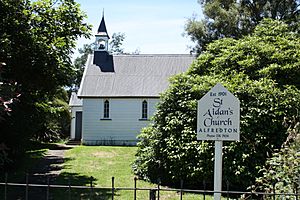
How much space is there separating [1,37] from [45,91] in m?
3.40

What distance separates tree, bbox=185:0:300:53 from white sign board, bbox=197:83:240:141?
56.6 ft

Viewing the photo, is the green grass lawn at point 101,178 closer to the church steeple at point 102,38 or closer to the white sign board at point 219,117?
the white sign board at point 219,117

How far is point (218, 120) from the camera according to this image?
19.9 feet

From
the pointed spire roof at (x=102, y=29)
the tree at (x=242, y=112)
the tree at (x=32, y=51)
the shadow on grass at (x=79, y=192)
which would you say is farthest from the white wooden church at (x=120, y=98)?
the shadow on grass at (x=79, y=192)

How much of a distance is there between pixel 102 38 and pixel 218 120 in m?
25.5

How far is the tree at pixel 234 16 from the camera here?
891 inches

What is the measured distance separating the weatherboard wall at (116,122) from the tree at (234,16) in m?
6.10

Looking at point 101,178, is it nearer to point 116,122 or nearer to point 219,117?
point 219,117

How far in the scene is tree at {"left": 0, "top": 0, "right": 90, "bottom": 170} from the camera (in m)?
11.6

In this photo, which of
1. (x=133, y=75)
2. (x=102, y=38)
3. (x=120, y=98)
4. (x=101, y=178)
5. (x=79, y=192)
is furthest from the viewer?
(x=102, y=38)

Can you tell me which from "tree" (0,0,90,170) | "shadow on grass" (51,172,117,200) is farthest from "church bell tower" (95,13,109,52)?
"shadow on grass" (51,172,117,200)

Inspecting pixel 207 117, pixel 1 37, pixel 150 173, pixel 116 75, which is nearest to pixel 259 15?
pixel 116 75

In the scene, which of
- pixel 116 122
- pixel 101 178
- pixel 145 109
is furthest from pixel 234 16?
pixel 101 178

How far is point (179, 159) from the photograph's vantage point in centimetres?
1013
